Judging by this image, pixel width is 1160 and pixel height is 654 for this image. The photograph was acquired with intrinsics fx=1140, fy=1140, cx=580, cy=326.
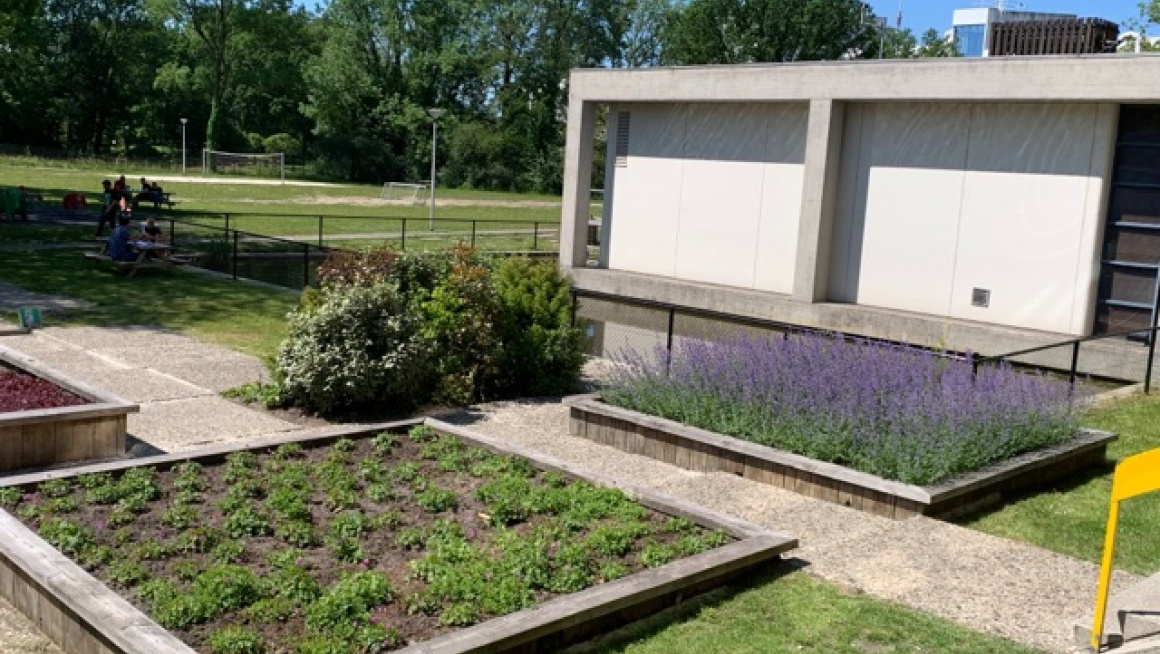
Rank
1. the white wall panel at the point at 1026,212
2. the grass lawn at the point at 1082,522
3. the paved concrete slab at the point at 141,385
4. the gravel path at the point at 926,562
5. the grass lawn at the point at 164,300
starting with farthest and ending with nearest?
1. the white wall panel at the point at 1026,212
2. the grass lawn at the point at 164,300
3. the paved concrete slab at the point at 141,385
4. the grass lawn at the point at 1082,522
5. the gravel path at the point at 926,562

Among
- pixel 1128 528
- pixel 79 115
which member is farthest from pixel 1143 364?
pixel 79 115

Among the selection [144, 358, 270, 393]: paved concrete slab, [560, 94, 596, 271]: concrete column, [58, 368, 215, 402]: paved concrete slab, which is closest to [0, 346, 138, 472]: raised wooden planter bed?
[58, 368, 215, 402]: paved concrete slab

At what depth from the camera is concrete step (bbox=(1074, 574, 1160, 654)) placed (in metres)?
6.08

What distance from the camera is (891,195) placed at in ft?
65.2

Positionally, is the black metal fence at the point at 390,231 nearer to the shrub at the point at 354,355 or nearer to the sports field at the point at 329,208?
the sports field at the point at 329,208

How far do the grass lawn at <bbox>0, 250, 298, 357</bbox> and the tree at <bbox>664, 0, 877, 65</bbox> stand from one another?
64072mm

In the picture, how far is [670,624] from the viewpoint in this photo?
6359mm

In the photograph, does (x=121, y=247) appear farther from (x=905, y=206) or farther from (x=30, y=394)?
(x=905, y=206)

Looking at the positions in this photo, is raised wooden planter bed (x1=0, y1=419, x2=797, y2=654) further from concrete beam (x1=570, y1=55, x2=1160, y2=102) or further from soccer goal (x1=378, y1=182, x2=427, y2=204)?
soccer goal (x1=378, y1=182, x2=427, y2=204)

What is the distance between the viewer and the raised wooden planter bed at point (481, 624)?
5.41 metres

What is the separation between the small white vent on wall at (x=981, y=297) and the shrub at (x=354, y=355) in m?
10.8

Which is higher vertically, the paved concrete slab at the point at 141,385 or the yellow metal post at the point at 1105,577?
the yellow metal post at the point at 1105,577

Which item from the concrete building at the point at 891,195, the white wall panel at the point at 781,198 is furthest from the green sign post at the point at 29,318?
the white wall panel at the point at 781,198

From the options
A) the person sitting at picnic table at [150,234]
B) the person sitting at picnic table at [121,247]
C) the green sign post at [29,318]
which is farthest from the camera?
the person sitting at picnic table at [150,234]
